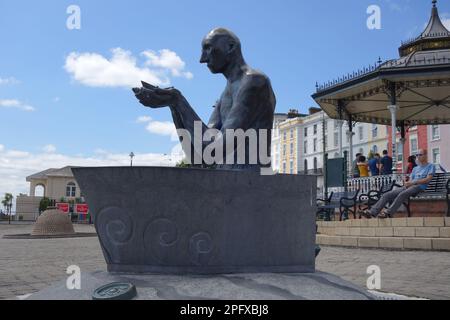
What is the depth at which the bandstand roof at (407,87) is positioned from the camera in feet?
61.8

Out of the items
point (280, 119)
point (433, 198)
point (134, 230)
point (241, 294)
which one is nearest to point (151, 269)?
point (134, 230)

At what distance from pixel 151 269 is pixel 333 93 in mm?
19356

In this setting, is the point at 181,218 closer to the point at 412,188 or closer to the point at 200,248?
the point at 200,248

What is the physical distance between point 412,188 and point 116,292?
1027 cm

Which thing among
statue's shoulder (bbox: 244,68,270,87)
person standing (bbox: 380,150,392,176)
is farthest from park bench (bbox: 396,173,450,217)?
statue's shoulder (bbox: 244,68,270,87)

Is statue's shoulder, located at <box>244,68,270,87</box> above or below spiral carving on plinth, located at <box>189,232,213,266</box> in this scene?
above

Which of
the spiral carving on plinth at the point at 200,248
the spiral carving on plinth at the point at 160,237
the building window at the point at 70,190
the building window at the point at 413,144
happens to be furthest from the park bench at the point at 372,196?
the building window at the point at 70,190

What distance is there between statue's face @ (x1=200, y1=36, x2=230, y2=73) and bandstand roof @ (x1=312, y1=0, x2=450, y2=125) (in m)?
16.2

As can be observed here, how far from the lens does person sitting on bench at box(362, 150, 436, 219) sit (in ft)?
37.7

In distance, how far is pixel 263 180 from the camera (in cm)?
364

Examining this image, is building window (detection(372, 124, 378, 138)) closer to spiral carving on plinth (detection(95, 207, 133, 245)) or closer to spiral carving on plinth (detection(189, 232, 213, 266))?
spiral carving on plinth (detection(189, 232, 213, 266))

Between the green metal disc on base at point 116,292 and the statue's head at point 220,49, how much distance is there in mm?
2188
